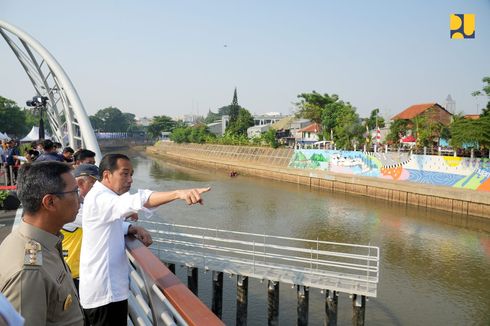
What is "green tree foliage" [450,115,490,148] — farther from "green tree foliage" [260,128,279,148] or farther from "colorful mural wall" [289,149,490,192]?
"green tree foliage" [260,128,279,148]

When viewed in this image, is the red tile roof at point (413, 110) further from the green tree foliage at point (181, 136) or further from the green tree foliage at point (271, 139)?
the green tree foliage at point (181, 136)

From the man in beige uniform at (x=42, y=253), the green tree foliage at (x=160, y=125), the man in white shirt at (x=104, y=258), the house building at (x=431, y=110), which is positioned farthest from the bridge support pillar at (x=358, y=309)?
the green tree foliage at (x=160, y=125)

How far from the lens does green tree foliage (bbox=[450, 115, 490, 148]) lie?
22.6 meters

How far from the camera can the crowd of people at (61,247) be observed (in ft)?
4.68

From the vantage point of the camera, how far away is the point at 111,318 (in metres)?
2.55

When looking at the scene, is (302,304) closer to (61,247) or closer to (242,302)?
(242,302)

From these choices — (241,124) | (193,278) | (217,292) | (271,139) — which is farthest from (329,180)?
(241,124)

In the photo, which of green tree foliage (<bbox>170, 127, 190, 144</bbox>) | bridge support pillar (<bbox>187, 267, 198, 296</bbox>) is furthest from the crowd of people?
green tree foliage (<bbox>170, 127, 190, 144</bbox>)

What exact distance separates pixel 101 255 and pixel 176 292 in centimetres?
65

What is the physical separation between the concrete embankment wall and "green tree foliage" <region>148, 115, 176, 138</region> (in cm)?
2889

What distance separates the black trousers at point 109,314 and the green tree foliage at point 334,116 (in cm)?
3621

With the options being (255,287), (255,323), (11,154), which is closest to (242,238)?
(255,287)

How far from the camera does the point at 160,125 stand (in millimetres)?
93375

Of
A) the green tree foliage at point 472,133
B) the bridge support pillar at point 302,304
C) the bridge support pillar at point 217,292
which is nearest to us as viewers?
the bridge support pillar at point 302,304
